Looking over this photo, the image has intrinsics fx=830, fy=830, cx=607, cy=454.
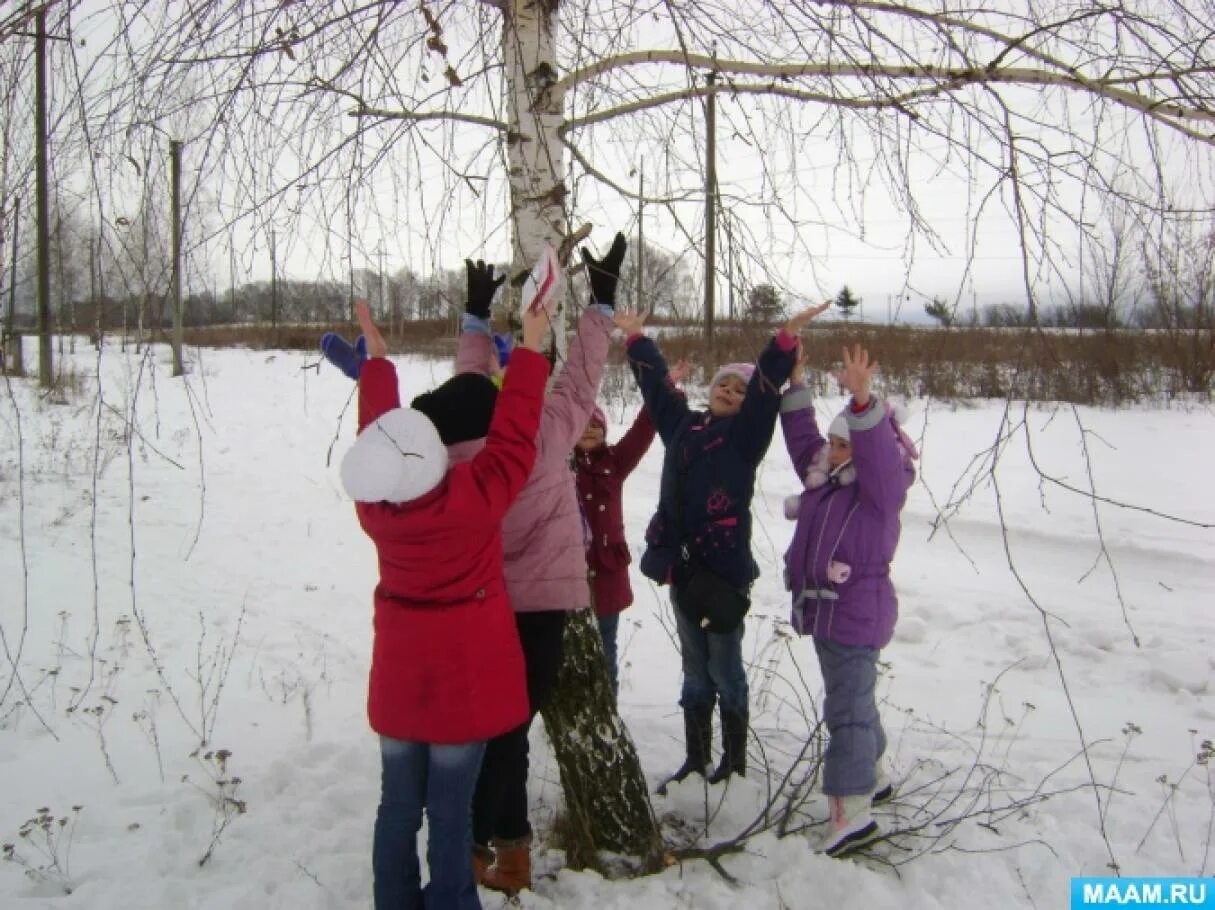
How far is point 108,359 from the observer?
15.7 m

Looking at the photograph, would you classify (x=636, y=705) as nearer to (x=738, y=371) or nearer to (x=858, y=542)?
(x=858, y=542)

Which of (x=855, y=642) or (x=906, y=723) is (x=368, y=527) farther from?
(x=906, y=723)

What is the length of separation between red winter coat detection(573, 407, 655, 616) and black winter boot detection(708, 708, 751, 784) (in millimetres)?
603

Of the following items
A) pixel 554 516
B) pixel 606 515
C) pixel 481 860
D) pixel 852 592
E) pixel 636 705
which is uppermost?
pixel 554 516

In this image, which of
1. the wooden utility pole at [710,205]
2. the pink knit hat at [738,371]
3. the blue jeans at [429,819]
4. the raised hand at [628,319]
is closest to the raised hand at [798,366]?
the pink knit hat at [738,371]

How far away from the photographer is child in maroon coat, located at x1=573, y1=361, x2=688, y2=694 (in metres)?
3.35

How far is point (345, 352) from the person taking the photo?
2.59 meters

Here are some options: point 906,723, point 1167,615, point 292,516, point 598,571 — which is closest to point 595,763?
point 598,571

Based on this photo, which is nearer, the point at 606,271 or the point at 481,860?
the point at 606,271

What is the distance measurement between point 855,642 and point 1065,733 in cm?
170

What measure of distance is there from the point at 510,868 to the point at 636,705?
5.39 ft

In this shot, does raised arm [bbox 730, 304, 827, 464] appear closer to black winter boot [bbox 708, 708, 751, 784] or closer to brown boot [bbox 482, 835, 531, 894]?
black winter boot [bbox 708, 708, 751, 784]

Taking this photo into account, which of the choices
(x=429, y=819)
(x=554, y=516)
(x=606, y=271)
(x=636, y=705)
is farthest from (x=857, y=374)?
(x=636, y=705)

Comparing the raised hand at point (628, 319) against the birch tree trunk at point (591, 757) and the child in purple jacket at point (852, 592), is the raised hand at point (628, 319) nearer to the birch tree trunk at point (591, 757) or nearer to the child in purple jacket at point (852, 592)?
the birch tree trunk at point (591, 757)
